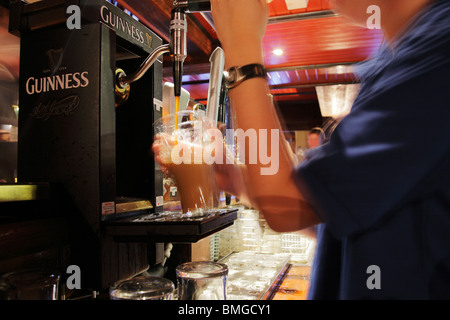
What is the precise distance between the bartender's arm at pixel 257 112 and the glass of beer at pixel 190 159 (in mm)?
227

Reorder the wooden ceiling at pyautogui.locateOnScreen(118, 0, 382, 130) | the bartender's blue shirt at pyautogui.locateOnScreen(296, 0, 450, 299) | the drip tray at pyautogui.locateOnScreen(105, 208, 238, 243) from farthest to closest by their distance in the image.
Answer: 1. the wooden ceiling at pyautogui.locateOnScreen(118, 0, 382, 130)
2. the drip tray at pyautogui.locateOnScreen(105, 208, 238, 243)
3. the bartender's blue shirt at pyautogui.locateOnScreen(296, 0, 450, 299)

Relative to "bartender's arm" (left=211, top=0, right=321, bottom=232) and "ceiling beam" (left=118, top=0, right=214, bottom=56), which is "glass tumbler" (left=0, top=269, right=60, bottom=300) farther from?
"ceiling beam" (left=118, top=0, right=214, bottom=56)

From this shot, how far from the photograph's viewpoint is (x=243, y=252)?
271 centimetres

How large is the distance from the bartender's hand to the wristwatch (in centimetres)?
1

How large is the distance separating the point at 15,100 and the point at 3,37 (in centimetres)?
53

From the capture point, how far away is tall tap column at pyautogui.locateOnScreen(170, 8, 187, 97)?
0.88 metres

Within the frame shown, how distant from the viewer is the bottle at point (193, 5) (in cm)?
82

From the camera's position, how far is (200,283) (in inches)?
32.3

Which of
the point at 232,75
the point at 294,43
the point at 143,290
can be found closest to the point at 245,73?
the point at 232,75

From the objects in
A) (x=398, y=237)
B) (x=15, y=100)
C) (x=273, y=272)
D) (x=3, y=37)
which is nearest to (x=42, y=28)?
(x=398, y=237)

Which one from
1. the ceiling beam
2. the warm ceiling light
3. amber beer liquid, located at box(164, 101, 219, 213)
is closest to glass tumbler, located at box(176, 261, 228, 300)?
amber beer liquid, located at box(164, 101, 219, 213)

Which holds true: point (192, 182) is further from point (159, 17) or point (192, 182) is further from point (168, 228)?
point (159, 17)

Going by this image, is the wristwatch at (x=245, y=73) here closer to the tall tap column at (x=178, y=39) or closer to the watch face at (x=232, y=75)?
the watch face at (x=232, y=75)

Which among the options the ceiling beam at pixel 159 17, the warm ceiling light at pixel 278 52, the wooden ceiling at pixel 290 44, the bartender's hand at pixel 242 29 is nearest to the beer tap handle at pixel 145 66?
the bartender's hand at pixel 242 29
